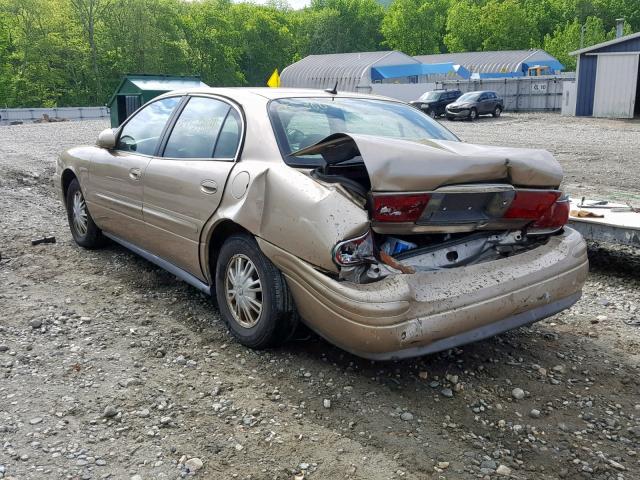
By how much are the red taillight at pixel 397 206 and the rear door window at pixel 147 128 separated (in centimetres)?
235

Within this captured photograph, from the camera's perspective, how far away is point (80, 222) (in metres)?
6.34

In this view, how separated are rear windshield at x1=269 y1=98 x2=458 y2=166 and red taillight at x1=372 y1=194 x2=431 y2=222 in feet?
2.30

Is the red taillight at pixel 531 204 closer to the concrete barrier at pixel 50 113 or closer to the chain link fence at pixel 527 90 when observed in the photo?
the concrete barrier at pixel 50 113

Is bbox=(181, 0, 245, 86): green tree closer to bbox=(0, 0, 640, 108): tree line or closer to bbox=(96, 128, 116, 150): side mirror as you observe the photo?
bbox=(0, 0, 640, 108): tree line

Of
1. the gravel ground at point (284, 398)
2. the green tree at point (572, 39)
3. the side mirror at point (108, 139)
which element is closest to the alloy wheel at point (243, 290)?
the gravel ground at point (284, 398)

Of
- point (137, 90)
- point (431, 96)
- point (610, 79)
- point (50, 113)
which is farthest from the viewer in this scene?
point (50, 113)

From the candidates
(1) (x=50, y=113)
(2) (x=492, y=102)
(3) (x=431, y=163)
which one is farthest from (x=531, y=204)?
(1) (x=50, y=113)

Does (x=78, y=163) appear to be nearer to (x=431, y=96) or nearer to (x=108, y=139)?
(x=108, y=139)

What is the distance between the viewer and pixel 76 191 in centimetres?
635

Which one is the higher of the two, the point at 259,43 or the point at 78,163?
the point at 259,43

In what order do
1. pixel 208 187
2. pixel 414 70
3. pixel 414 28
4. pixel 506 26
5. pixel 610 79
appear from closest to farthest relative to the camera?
pixel 208 187
pixel 610 79
pixel 414 70
pixel 506 26
pixel 414 28

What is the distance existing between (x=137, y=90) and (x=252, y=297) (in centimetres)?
1425

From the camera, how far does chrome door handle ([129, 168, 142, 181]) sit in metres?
5.00

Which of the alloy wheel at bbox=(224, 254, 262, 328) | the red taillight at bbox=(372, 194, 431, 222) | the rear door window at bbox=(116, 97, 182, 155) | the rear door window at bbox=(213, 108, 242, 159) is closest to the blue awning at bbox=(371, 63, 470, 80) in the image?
the rear door window at bbox=(116, 97, 182, 155)
